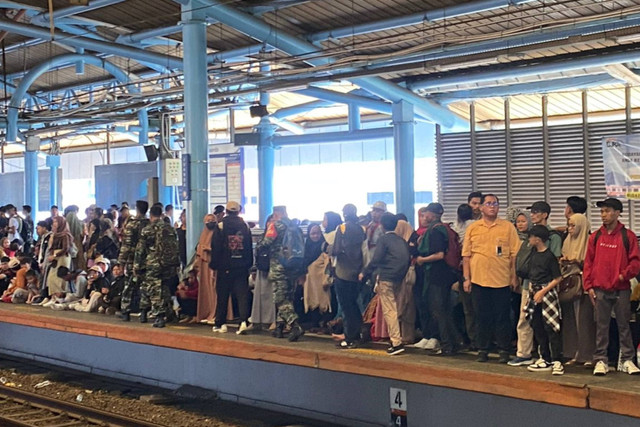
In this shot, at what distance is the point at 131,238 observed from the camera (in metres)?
10.4

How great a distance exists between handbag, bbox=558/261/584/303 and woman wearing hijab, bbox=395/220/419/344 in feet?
5.38

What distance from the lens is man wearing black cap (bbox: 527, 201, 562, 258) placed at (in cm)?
711

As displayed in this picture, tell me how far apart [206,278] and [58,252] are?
330 centimetres

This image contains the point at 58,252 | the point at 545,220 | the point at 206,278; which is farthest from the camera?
the point at 58,252

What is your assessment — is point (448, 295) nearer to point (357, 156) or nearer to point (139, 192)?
point (139, 192)

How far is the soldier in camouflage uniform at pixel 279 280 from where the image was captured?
9.02 meters

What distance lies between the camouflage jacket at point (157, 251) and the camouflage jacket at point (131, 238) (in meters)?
0.22

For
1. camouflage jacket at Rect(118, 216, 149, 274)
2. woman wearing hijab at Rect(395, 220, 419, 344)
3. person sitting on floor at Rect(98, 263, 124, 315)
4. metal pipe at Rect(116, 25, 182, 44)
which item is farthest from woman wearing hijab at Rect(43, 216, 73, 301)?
woman wearing hijab at Rect(395, 220, 419, 344)

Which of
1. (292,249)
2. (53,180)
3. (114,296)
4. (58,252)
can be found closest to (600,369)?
(292,249)

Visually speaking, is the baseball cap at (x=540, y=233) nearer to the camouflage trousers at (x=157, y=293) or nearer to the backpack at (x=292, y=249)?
the backpack at (x=292, y=249)

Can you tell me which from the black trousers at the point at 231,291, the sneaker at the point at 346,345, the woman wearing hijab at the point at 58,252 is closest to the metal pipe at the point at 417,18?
the black trousers at the point at 231,291

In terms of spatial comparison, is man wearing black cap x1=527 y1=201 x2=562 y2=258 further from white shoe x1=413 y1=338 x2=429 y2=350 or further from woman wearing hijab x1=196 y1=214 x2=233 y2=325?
woman wearing hijab x1=196 y1=214 x2=233 y2=325

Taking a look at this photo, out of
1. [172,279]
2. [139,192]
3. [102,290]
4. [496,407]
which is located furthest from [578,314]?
[139,192]

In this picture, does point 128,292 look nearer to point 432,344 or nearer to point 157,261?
point 157,261
